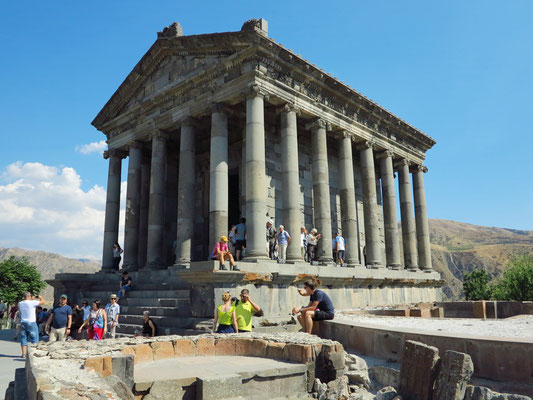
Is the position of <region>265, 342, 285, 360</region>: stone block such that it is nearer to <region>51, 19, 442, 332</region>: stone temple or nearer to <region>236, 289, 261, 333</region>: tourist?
<region>236, 289, 261, 333</region>: tourist

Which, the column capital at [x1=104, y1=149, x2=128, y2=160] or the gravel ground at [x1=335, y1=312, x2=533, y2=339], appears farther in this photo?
the column capital at [x1=104, y1=149, x2=128, y2=160]

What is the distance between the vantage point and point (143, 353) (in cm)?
612

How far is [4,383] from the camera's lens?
25.3ft

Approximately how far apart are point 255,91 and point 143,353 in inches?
404

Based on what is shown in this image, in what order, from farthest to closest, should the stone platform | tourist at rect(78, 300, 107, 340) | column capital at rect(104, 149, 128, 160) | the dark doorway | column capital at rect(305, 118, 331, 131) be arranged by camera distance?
1. column capital at rect(104, 149, 128, 160)
2. the dark doorway
3. column capital at rect(305, 118, 331, 131)
4. the stone platform
5. tourist at rect(78, 300, 107, 340)

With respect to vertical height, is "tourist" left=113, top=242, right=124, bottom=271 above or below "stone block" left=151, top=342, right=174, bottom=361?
above

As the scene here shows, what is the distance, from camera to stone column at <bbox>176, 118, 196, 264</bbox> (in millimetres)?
16016

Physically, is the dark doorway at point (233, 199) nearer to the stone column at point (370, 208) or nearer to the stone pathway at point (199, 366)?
Result: the stone column at point (370, 208)

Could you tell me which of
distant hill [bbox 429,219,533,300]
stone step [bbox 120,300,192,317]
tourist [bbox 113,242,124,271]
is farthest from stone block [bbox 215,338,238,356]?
distant hill [bbox 429,219,533,300]

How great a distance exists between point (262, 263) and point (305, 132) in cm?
892

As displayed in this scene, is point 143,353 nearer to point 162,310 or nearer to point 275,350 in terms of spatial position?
point 275,350

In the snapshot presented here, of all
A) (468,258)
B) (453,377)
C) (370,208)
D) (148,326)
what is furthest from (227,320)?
(468,258)

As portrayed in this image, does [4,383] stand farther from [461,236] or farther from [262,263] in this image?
[461,236]

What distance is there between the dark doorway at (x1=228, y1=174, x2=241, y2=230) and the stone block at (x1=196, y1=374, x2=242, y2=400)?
1528cm
